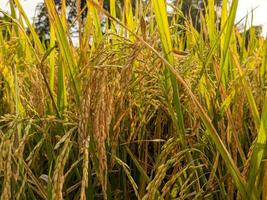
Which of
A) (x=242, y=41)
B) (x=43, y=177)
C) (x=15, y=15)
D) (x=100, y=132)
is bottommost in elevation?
(x=43, y=177)

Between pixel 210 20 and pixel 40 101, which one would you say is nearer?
pixel 40 101

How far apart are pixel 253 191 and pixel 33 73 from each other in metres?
0.52

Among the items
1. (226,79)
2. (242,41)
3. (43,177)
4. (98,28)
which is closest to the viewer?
(43,177)

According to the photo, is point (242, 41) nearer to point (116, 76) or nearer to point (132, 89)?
point (132, 89)

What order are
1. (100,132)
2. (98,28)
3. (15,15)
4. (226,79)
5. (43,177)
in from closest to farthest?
(100,132)
(43,177)
(226,79)
(98,28)
(15,15)

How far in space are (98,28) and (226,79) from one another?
13.6 inches

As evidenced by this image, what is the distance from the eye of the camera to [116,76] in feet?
2.65

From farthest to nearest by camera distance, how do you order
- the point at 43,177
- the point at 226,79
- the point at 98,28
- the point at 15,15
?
the point at 15,15 < the point at 98,28 < the point at 226,79 < the point at 43,177

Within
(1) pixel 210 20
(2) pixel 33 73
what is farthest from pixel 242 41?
(2) pixel 33 73

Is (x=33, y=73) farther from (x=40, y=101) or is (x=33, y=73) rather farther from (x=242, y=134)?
(x=242, y=134)

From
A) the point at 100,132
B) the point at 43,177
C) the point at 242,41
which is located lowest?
the point at 43,177

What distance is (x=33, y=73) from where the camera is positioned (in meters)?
1.00

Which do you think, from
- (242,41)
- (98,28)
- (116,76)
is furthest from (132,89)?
(242,41)

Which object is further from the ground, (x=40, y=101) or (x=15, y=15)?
(x=15, y=15)
